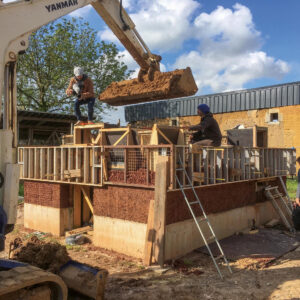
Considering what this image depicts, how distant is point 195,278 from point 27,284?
417 cm

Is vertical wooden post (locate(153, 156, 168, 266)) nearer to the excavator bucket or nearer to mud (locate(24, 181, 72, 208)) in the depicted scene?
the excavator bucket

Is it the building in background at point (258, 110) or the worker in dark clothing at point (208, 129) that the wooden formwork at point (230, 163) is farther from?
the building in background at point (258, 110)

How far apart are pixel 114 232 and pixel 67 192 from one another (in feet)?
8.72

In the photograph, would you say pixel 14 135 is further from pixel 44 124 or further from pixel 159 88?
pixel 44 124

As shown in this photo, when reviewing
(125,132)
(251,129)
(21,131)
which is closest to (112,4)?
(125,132)

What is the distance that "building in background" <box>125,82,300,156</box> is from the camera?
68.5ft

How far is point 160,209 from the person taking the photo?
7410mm

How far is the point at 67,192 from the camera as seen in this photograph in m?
10.4

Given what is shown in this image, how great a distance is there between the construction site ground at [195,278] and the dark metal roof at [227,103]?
583 inches

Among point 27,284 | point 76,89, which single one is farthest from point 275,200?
point 27,284

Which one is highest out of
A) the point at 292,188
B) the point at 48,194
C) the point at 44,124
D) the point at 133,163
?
the point at 44,124

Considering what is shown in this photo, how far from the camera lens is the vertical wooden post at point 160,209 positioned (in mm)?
7379

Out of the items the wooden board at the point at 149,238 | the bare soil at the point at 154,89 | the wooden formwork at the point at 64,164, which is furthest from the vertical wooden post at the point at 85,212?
the wooden board at the point at 149,238

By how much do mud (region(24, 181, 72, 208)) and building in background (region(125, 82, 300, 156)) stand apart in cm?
1362
